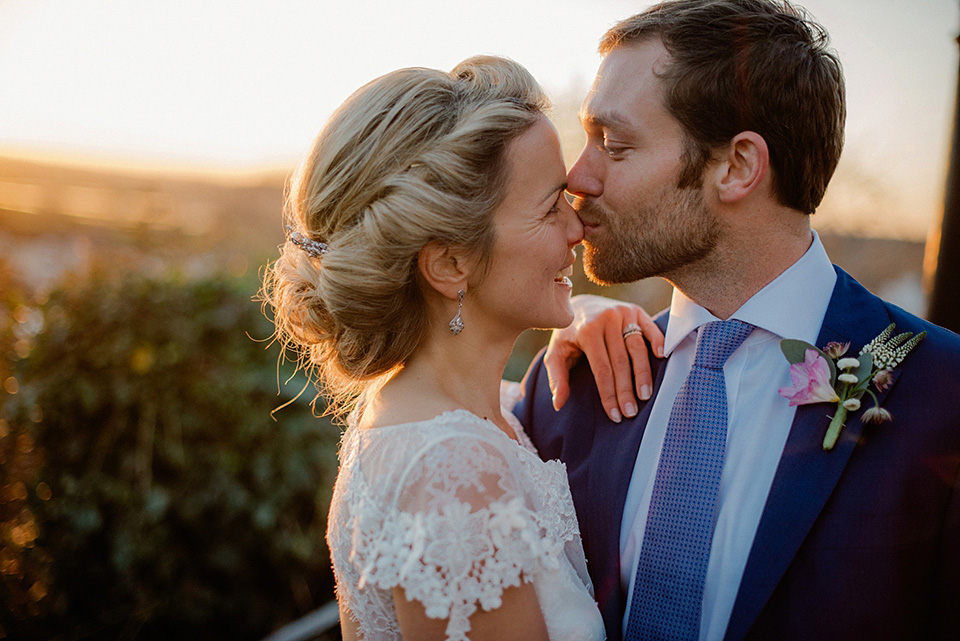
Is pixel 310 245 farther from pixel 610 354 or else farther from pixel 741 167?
pixel 741 167

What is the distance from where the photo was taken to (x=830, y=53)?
8.11 feet

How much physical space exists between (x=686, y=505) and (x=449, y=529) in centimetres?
85

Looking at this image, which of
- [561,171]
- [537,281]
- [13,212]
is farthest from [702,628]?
[13,212]

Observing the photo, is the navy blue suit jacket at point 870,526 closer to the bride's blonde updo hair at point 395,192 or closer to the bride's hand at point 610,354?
the bride's hand at point 610,354

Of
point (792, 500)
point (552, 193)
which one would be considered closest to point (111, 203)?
point (552, 193)

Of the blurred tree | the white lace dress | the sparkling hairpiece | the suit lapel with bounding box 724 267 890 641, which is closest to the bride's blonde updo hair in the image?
the sparkling hairpiece

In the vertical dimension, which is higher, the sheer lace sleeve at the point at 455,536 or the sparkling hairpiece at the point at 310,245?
the sparkling hairpiece at the point at 310,245

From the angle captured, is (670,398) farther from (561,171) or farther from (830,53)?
(830,53)

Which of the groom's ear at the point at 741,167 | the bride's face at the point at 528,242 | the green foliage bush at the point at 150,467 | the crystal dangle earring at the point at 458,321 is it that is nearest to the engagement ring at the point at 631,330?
the bride's face at the point at 528,242

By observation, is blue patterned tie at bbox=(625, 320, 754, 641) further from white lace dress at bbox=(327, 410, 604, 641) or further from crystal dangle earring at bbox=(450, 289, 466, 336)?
crystal dangle earring at bbox=(450, 289, 466, 336)

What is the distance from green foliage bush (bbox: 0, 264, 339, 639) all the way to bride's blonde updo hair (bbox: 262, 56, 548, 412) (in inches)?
77.2

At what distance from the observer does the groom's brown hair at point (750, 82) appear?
92.4 inches

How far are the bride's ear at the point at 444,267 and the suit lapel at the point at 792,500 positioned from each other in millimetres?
1132

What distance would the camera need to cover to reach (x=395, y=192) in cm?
190
